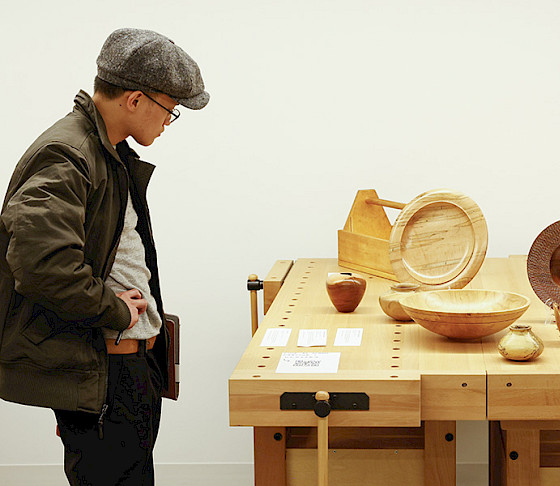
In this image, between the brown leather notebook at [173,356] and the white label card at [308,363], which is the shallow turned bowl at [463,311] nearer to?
the white label card at [308,363]

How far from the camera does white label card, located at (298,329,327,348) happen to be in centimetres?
195

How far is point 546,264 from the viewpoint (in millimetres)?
2225

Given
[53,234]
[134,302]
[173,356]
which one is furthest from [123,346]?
[53,234]

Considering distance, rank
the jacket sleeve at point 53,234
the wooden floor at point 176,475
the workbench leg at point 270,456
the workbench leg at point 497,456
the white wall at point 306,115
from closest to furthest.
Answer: the jacket sleeve at point 53,234
the workbench leg at point 270,456
the workbench leg at point 497,456
the white wall at point 306,115
the wooden floor at point 176,475

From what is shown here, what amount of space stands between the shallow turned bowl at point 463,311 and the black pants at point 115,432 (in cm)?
61

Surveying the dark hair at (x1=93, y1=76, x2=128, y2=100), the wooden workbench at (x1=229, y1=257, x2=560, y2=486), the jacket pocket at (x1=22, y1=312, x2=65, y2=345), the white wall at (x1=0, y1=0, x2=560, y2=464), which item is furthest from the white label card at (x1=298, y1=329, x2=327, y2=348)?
the white wall at (x1=0, y1=0, x2=560, y2=464)

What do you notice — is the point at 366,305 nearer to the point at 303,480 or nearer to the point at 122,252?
the point at 303,480

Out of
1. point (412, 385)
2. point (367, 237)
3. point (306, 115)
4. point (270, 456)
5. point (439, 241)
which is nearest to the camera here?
point (412, 385)

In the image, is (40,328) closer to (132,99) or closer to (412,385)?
(132,99)

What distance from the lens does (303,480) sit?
6.49ft

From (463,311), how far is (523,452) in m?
0.33

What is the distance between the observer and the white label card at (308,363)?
5.72 ft

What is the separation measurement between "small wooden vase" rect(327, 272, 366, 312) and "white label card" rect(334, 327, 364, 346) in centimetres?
15

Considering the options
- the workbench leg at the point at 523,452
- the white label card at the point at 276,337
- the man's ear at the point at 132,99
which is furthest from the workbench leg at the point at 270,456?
the man's ear at the point at 132,99
